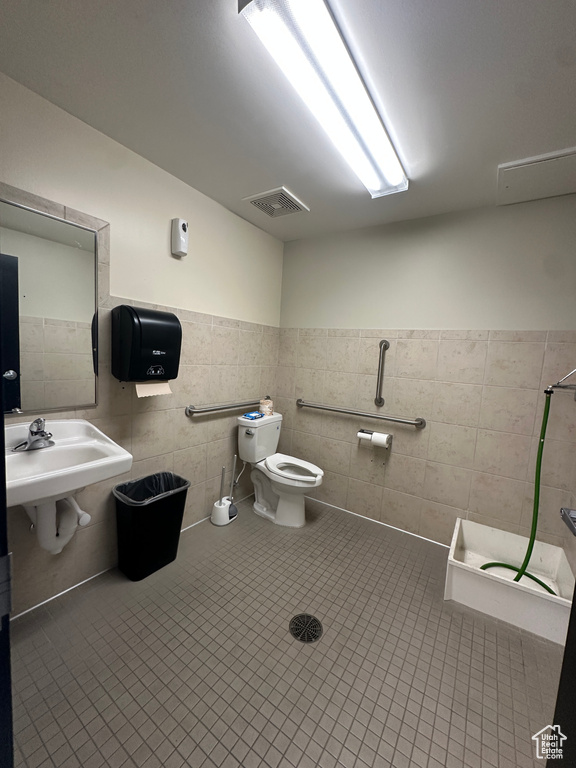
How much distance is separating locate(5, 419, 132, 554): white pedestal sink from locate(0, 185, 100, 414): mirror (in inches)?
5.3

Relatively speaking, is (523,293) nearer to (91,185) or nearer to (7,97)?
(91,185)

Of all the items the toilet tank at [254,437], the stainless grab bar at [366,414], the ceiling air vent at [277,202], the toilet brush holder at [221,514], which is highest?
the ceiling air vent at [277,202]

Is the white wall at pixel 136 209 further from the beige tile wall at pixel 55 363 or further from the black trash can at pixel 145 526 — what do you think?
the black trash can at pixel 145 526

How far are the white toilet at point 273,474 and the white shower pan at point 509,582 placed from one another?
39.0 inches

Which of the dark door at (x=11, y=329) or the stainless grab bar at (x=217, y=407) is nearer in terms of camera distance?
the dark door at (x=11, y=329)

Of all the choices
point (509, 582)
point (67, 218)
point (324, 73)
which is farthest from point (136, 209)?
point (509, 582)

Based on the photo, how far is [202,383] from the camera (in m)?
2.28

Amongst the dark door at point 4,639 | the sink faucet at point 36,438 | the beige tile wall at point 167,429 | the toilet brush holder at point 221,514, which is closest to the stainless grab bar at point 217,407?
the beige tile wall at point 167,429

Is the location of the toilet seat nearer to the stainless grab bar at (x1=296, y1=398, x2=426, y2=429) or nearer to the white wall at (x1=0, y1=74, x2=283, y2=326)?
the stainless grab bar at (x1=296, y1=398, x2=426, y2=429)

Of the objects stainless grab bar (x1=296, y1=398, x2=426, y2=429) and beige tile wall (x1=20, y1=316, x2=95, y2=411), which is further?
stainless grab bar (x1=296, y1=398, x2=426, y2=429)

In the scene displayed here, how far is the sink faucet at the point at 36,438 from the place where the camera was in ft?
4.53

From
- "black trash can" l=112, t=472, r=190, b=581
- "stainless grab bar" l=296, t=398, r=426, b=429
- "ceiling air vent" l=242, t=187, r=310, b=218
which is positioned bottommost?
"black trash can" l=112, t=472, r=190, b=581

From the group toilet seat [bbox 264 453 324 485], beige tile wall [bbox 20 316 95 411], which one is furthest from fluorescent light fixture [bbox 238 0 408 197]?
toilet seat [bbox 264 453 324 485]

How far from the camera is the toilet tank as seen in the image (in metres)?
2.45
